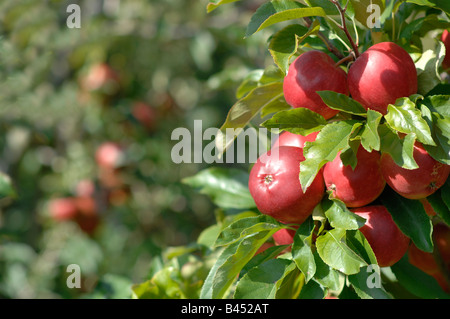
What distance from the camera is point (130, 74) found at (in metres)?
3.14

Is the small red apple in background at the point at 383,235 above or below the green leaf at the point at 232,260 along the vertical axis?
above

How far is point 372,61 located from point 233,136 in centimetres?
30

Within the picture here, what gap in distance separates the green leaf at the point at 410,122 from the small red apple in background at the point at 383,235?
16 cm

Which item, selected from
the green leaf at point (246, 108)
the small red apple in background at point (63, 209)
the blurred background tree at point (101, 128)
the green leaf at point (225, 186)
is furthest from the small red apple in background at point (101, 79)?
the green leaf at point (246, 108)

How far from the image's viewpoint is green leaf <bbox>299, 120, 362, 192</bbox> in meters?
0.74

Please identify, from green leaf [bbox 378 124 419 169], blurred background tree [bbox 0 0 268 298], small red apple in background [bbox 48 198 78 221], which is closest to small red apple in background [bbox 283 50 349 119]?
green leaf [bbox 378 124 419 169]

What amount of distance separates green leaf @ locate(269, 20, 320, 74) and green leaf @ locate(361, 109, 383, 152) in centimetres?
16

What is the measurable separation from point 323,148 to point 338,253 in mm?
161

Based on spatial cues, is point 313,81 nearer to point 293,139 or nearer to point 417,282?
point 293,139

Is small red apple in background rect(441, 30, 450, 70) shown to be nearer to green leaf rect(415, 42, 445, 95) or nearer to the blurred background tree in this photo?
green leaf rect(415, 42, 445, 95)

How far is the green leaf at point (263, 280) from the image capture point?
81 cm

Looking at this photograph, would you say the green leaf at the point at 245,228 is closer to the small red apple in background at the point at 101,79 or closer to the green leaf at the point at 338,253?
the green leaf at the point at 338,253

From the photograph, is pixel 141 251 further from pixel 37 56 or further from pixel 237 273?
pixel 237 273
